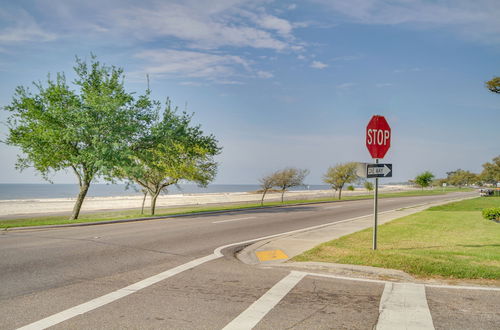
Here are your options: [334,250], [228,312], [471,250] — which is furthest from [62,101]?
[471,250]

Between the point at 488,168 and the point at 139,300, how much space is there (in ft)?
319

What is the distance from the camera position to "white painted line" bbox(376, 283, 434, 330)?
410 cm

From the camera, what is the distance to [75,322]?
4141 mm

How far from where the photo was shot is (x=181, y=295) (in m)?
5.20

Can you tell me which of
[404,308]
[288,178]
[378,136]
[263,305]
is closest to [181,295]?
[263,305]

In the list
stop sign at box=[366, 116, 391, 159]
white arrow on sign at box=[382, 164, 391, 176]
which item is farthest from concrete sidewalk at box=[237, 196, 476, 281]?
stop sign at box=[366, 116, 391, 159]

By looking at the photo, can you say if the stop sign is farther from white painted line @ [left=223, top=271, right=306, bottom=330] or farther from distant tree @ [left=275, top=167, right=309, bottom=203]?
distant tree @ [left=275, top=167, right=309, bottom=203]

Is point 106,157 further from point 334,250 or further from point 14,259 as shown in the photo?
point 334,250

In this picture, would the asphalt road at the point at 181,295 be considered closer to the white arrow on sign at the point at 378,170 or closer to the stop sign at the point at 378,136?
the white arrow on sign at the point at 378,170

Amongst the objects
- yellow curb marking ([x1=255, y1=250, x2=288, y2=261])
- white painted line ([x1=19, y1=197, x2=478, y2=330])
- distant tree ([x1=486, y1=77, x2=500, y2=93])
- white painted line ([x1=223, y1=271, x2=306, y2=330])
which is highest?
distant tree ([x1=486, y1=77, x2=500, y2=93])

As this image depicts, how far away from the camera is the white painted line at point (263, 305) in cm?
408

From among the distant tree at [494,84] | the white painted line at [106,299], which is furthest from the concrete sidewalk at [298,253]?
the distant tree at [494,84]

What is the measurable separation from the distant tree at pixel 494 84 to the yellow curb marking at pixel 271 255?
722 inches

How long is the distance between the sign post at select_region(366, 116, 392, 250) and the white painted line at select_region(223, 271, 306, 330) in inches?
123
